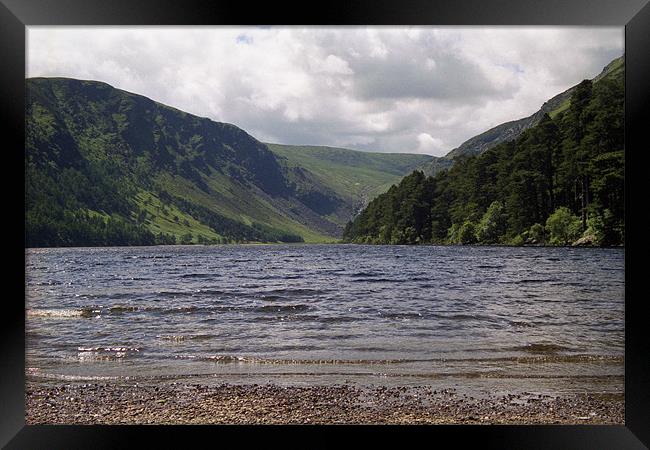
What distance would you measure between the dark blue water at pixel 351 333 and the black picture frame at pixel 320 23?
269 centimetres

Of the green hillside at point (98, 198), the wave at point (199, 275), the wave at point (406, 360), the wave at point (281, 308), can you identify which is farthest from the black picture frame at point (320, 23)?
the green hillside at point (98, 198)

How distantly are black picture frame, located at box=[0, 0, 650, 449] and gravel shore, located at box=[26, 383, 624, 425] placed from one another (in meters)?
1.00

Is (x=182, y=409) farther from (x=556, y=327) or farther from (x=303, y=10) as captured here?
(x=556, y=327)

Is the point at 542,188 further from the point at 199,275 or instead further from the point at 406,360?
the point at 406,360

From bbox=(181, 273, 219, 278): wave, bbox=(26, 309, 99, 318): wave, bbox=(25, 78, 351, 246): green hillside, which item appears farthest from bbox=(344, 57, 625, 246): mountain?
bbox=(25, 78, 351, 246): green hillside

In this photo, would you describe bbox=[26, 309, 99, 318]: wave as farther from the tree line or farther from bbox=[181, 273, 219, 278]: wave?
the tree line

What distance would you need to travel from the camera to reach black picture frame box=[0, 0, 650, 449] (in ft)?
17.6

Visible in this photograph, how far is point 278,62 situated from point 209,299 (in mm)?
181325

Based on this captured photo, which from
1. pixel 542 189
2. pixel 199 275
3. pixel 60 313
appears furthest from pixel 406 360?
pixel 542 189

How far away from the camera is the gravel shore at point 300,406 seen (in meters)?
6.70

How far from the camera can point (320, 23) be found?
565cm

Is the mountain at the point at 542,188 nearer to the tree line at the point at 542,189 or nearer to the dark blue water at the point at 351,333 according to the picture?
the tree line at the point at 542,189

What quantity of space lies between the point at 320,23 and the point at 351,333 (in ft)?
32.0

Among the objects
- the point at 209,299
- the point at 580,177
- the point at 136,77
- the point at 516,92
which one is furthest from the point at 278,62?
the point at 209,299
